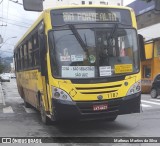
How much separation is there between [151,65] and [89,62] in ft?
58.8

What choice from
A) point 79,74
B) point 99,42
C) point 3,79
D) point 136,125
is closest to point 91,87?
point 79,74

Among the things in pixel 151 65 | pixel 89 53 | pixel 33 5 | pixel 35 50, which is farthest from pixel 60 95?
pixel 151 65

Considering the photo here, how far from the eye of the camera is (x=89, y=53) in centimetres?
1041

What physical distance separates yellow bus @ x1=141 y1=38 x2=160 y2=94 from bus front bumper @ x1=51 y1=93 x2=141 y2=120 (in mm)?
16426

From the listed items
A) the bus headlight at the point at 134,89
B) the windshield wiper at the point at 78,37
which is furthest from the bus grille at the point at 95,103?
the windshield wiper at the point at 78,37

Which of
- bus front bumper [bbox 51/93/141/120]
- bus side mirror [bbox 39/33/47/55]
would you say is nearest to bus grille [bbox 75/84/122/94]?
bus front bumper [bbox 51/93/141/120]

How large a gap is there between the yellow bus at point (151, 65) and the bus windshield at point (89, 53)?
16.1 metres

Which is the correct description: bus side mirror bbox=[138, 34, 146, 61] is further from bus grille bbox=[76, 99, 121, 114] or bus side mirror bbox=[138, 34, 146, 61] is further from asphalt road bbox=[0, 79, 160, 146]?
asphalt road bbox=[0, 79, 160, 146]

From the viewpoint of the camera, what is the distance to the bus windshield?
33.8 feet

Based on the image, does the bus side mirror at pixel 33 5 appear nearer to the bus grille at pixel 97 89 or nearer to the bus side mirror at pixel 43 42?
the bus side mirror at pixel 43 42

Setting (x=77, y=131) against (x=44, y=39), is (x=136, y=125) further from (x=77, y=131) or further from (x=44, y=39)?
(x=44, y=39)

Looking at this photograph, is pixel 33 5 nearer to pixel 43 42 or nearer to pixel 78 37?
pixel 43 42

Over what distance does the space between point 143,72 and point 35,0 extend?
18.6m

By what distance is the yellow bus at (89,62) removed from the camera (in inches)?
397
